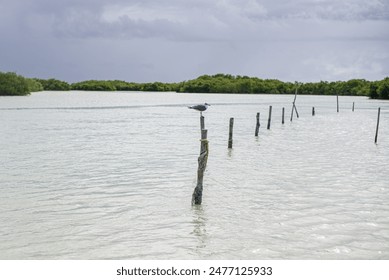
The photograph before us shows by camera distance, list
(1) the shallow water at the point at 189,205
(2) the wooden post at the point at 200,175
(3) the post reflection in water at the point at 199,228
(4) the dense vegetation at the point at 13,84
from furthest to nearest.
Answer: (4) the dense vegetation at the point at 13,84 < (2) the wooden post at the point at 200,175 < (3) the post reflection in water at the point at 199,228 < (1) the shallow water at the point at 189,205

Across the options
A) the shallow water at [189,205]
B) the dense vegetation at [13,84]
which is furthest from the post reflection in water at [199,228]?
the dense vegetation at [13,84]

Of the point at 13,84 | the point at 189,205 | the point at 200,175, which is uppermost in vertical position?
the point at 200,175

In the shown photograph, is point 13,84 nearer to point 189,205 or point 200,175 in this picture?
point 189,205

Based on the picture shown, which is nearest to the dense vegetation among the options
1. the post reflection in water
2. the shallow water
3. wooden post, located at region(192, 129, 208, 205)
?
the shallow water

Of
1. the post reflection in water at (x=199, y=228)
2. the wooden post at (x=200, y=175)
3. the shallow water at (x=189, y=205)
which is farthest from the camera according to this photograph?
the wooden post at (x=200, y=175)

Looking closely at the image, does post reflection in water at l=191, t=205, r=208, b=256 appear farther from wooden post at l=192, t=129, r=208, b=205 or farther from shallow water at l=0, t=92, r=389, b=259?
wooden post at l=192, t=129, r=208, b=205

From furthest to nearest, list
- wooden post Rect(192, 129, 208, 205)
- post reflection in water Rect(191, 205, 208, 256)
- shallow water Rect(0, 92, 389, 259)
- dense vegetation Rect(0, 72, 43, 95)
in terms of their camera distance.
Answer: dense vegetation Rect(0, 72, 43, 95)
wooden post Rect(192, 129, 208, 205)
post reflection in water Rect(191, 205, 208, 256)
shallow water Rect(0, 92, 389, 259)

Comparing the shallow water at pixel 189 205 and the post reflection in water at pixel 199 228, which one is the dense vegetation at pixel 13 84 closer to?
the shallow water at pixel 189 205

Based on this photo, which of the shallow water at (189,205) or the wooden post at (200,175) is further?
the wooden post at (200,175)

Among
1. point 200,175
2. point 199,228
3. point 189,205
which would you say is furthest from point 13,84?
point 199,228

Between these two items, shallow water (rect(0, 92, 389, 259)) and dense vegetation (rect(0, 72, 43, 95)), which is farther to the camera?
dense vegetation (rect(0, 72, 43, 95))

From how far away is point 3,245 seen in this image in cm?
930

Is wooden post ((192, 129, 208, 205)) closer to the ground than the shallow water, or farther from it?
farther from it
